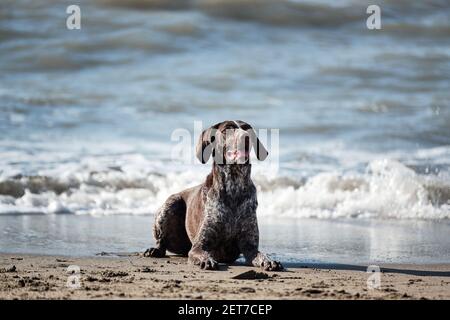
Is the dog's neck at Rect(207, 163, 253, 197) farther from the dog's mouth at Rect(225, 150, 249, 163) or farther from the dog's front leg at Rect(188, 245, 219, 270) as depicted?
the dog's front leg at Rect(188, 245, 219, 270)

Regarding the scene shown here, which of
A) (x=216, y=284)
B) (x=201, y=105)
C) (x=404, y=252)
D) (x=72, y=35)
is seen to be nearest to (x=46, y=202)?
(x=404, y=252)

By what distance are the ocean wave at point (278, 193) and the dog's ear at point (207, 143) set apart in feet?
16.0

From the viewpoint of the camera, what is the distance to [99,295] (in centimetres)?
682

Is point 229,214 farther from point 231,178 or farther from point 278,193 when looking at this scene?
point 278,193

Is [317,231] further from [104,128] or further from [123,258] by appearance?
[104,128]

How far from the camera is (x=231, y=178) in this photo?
875cm

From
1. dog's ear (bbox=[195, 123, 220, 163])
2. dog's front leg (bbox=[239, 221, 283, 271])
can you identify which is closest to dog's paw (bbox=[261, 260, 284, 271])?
dog's front leg (bbox=[239, 221, 283, 271])

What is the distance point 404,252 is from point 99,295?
14.2 feet

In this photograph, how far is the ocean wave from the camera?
44.3 ft

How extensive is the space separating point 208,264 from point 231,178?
0.85 metres

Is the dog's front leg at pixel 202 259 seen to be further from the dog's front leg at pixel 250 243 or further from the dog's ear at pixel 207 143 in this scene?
the dog's ear at pixel 207 143

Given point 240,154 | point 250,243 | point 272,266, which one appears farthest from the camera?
point 250,243

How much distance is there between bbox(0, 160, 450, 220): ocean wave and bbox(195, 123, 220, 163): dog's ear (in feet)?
16.0

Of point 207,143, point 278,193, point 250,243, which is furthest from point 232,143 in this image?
point 278,193
